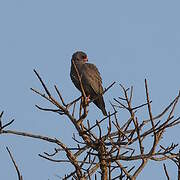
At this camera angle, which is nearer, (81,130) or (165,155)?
(165,155)

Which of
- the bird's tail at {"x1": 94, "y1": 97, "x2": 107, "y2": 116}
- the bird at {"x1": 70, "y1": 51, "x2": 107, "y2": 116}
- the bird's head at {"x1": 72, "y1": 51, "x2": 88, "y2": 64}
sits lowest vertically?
the bird's tail at {"x1": 94, "y1": 97, "x2": 107, "y2": 116}

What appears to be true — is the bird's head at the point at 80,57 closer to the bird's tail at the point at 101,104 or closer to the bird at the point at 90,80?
the bird at the point at 90,80

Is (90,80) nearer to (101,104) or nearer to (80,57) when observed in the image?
(101,104)

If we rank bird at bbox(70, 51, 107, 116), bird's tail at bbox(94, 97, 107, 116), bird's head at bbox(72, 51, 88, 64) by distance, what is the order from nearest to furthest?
1. bird at bbox(70, 51, 107, 116)
2. bird's tail at bbox(94, 97, 107, 116)
3. bird's head at bbox(72, 51, 88, 64)

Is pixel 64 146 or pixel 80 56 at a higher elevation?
pixel 80 56

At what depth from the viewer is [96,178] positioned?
4293 millimetres

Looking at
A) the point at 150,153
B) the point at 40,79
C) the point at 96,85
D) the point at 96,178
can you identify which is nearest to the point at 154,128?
the point at 150,153

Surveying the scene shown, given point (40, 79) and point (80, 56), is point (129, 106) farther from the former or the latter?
point (80, 56)

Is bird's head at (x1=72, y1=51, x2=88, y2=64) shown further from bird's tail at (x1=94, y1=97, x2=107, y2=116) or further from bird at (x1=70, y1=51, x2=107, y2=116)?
bird's tail at (x1=94, y1=97, x2=107, y2=116)

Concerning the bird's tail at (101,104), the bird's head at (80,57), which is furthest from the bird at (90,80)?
the bird's head at (80,57)

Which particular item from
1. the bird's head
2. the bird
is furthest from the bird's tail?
the bird's head

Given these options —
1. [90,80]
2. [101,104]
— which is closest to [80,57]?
[90,80]

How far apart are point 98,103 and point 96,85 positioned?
398 millimetres

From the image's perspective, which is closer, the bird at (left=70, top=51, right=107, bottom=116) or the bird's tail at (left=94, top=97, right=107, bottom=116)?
the bird at (left=70, top=51, right=107, bottom=116)
